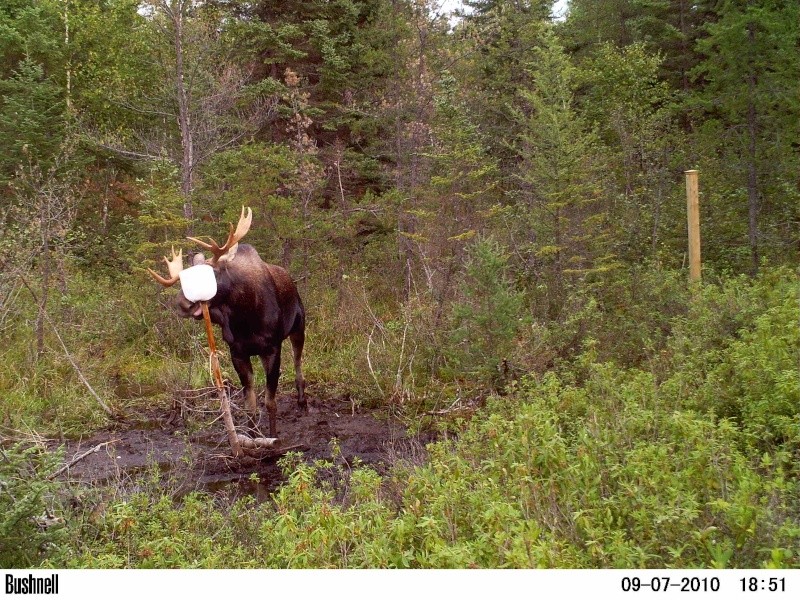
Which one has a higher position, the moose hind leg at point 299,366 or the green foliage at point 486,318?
the green foliage at point 486,318

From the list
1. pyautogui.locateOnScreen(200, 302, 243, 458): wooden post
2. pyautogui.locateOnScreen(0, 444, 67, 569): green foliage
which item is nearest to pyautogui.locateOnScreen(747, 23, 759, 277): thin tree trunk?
pyautogui.locateOnScreen(200, 302, 243, 458): wooden post

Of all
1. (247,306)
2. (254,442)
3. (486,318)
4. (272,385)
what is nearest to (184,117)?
(247,306)

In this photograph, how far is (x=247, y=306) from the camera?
774cm

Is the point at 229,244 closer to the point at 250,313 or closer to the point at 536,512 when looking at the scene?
the point at 250,313

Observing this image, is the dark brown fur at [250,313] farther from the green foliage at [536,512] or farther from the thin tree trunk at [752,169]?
the thin tree trunk at [752,169]

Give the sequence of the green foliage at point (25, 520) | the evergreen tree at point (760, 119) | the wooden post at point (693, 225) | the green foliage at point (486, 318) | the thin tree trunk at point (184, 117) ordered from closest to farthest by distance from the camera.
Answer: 1. the green foliage at point (25, 520)
2. the green foliage at point (486, 318)
3. the wooden post at point (693, 225)
4. the thin tree trunk at point (184, 117)
5. the evergreen tree at point (760, 119)

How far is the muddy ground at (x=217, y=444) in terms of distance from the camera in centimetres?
683

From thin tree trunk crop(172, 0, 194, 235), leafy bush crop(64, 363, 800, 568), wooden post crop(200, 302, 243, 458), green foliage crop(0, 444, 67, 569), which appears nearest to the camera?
leafy bush crop(64, 363, 800, 568)

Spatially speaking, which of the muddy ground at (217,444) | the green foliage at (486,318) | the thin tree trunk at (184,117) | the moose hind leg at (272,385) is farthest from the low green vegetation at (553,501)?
the thin tree trunk at (184,117)

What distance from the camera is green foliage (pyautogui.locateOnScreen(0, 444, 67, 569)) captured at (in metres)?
4.30

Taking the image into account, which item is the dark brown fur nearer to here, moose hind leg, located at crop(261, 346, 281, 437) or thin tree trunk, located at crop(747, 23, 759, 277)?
moose hind leg, located at crop(261, 346, 281, 437)

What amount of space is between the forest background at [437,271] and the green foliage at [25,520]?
0.07ft

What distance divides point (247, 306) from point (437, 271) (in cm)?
395

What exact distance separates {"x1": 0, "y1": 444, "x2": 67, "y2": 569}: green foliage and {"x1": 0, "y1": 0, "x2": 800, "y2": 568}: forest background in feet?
0.07
